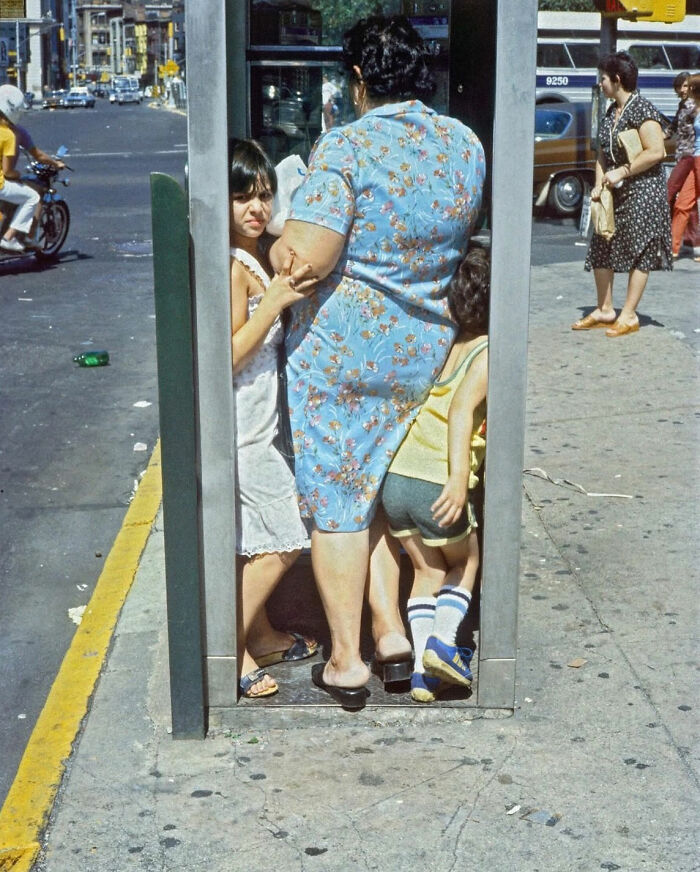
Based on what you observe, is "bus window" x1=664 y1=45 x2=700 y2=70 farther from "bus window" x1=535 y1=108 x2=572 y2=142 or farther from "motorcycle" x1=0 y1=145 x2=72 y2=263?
"motorcycle" x1=0 y1=145 x2=72 y2=263

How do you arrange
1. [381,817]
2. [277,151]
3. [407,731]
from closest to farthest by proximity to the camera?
[381,817] → [407,731] → [277,151]

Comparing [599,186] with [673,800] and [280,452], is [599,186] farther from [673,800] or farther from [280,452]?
[673,800]

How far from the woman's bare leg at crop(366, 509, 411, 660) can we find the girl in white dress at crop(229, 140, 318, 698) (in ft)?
0.74

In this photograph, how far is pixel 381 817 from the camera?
10.4 ft

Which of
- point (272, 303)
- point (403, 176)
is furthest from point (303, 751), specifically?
point (403, 176)

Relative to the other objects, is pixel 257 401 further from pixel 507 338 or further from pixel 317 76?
pixel 317 76

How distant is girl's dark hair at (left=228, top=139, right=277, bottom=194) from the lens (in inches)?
138

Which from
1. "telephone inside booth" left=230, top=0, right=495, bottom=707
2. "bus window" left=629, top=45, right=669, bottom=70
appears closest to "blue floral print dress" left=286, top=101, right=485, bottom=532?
"telephone inside booth" left=230, top=0, right=495, bottom=707

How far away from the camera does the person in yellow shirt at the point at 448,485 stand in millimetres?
3541

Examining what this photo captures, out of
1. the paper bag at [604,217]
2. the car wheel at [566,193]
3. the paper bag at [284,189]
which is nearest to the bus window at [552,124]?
the car wheel at [566,193]

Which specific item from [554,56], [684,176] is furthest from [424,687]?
[554,56]

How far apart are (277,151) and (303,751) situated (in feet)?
6.68

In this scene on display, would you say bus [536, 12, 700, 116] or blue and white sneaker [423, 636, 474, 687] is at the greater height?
bus [536, 12, 700, 116]

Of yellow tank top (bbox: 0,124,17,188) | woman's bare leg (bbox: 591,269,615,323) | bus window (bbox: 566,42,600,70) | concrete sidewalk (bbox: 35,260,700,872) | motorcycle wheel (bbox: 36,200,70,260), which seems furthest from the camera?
bus window (bbox: 566,42,600,70)
